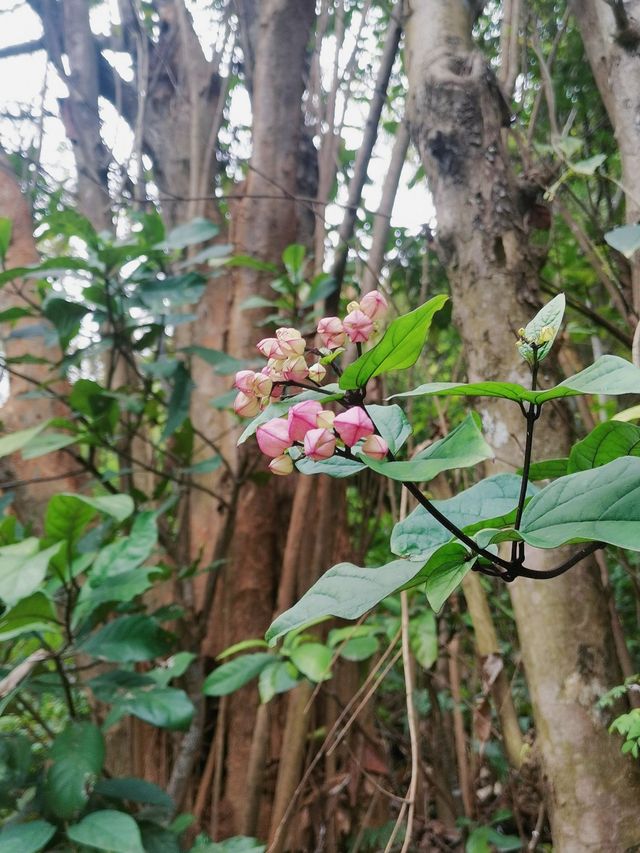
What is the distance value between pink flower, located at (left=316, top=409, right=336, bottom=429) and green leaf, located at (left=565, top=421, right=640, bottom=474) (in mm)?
166

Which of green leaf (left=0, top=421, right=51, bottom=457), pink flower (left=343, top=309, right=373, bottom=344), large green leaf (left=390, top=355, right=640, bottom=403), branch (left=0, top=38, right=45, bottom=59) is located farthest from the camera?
branch (left=0, top=38, right=45, bottom=59)

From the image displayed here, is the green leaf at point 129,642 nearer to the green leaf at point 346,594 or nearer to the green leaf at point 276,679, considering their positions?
the green leaf at point 276,679

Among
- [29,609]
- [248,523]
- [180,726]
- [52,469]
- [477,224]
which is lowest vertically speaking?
[180,726]

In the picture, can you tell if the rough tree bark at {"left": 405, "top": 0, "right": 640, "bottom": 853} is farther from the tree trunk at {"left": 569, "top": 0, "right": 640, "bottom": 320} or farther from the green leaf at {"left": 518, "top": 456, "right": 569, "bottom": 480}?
the green leaf at {"left": 518, "top": 456, "right": 569, "bottom": 480}

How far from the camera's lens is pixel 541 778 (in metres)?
0.77

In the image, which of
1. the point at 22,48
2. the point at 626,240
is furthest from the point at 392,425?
the point at 22,48

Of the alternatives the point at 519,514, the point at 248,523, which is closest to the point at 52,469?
the point at 248,523

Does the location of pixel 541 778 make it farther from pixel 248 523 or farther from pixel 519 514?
pixel 248 523

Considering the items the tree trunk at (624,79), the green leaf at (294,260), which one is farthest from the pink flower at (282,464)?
the green leaf at (294,260)

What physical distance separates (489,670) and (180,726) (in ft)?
1.56

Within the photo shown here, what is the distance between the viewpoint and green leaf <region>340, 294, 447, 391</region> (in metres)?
0.36

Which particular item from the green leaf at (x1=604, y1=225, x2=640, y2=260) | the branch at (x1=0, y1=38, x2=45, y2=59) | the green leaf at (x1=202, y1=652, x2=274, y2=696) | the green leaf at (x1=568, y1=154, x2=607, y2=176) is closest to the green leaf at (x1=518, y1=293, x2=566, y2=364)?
the green leaf at (x1=604, y1=225, x2=640, y2=260)

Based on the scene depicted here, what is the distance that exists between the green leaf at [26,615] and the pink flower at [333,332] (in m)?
0.64

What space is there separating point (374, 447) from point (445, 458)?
44 millimetres
